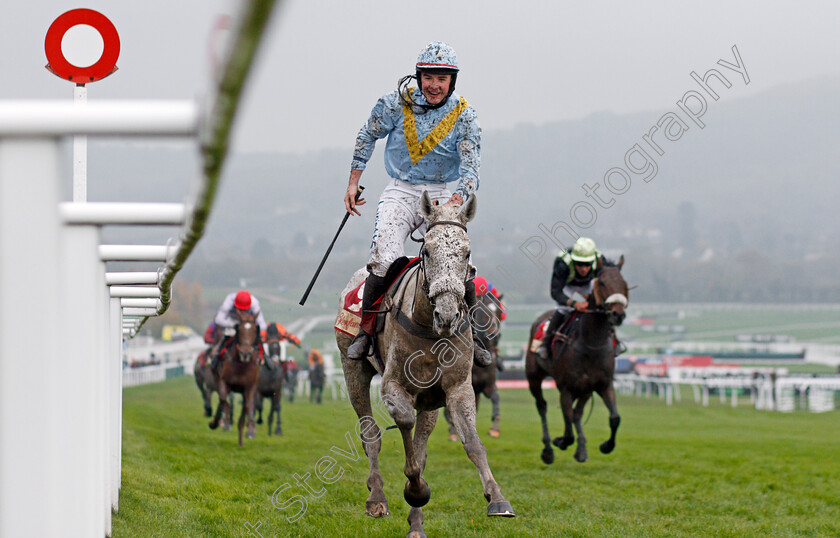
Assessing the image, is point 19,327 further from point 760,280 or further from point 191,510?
point 760,280

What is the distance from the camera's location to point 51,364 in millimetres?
2365

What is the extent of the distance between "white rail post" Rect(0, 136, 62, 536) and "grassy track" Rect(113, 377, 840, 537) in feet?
13.2

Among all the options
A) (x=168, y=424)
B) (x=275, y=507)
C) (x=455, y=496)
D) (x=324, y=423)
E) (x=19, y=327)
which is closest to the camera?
(x=19, y=327)

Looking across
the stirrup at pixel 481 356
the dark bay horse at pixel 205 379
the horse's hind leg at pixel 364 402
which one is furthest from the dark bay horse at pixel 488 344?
the dark bay horse at pixel 205 379

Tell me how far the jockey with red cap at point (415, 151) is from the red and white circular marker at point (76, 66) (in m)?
1.75

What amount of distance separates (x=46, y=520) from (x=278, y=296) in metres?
76.8

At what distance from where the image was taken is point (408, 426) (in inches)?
232

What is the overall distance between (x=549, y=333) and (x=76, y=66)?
7048 mm

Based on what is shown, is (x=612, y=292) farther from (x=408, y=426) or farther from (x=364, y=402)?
(x=408, y=426)

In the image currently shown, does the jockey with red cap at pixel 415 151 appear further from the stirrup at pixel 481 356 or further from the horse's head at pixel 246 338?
the horse's head at pixel 246 338

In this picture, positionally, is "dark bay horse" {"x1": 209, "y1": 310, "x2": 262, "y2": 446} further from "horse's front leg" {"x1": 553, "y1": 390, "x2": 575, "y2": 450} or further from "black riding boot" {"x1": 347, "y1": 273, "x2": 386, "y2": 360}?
"black riding boot" {"x1": 347, "y1": 273, "x2": 386, "y2": 360}

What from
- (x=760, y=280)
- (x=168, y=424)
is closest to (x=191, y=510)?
(x=168, y=424)

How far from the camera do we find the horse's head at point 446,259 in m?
4.98

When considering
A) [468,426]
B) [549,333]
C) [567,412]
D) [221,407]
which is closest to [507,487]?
[567,412]
